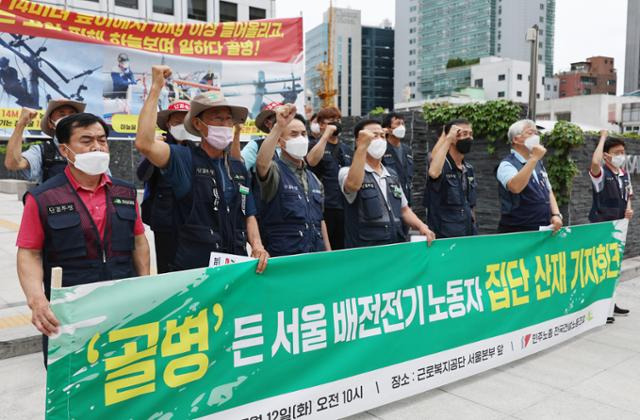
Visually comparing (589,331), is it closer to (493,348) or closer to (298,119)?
(493,348)

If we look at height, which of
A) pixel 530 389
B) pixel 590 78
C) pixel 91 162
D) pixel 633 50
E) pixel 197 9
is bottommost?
pixel 530 389

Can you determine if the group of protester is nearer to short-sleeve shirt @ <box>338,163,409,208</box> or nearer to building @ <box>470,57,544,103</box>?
short-sleeve shirt @ <box>338,163,409,208</box>

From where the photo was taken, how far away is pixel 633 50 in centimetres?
12012

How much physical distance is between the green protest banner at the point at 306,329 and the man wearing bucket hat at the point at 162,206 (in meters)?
0.77

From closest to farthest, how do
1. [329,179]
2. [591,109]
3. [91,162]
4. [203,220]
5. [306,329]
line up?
[91,162] → [306,329] → [203,220] → [329,179] → [591,109]

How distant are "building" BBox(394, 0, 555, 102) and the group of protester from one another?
10378 centimetres

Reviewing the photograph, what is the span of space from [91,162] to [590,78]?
11280 cm

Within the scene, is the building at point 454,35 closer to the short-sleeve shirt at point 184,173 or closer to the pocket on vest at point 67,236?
the short-sleeve shirt at point 184,173

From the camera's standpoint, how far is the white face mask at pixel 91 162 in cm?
270

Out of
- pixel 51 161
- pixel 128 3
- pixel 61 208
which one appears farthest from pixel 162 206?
pixel 128 3

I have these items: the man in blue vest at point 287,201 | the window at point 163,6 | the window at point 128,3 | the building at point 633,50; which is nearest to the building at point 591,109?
the window at point 163,6

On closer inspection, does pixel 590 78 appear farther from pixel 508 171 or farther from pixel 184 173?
pixel 184 173

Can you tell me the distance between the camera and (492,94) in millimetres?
86750

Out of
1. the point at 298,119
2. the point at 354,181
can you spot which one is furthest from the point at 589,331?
the point at 298,119
